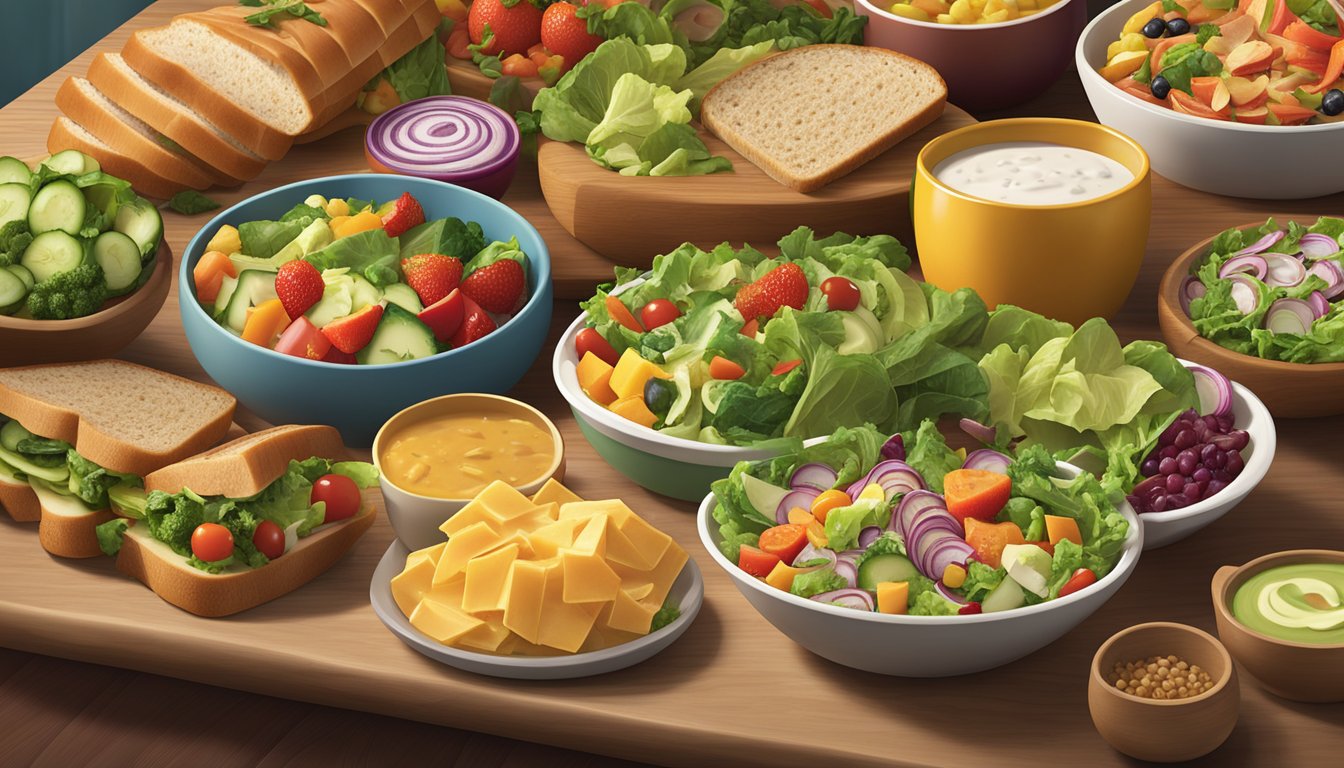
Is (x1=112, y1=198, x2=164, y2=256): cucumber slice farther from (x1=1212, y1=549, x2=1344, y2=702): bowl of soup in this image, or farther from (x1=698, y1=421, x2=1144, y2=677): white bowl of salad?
(x1=1212, y1=549, x2=1344, y2=702): bowl of soup

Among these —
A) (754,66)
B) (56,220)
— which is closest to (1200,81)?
→ (754,66)

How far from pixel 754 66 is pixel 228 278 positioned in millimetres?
1159

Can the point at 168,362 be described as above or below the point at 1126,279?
below

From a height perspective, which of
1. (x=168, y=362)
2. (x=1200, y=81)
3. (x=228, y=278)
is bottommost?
(x=168, y=362)

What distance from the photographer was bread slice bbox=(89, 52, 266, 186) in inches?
120

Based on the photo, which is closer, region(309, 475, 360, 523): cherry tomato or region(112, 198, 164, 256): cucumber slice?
region(309, 475, 360, 523): cherry tomato

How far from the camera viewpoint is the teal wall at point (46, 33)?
16.8 ft

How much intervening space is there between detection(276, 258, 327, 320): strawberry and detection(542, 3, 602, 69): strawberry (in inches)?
38.0

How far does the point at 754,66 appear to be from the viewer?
3.16 metres

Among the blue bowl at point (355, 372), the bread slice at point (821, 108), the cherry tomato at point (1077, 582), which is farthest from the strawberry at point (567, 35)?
the cherry tomato at point (1077, 582)

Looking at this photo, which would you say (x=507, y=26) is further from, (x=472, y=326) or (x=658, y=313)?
(x=658, y=313)

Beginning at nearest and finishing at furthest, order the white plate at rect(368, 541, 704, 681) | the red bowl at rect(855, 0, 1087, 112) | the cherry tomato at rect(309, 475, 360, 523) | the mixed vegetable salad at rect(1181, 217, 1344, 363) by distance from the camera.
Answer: the white plate at rect(368, 541, 704, 681) < the cherry tomato at rect(309, 475, 360, 523) < the mixed vegetable salad at rect(1181, 217, 1344, 363) < the red bowl at rect(855, 0, 1087, 112)

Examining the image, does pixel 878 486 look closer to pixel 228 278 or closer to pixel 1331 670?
pixel 1331 670

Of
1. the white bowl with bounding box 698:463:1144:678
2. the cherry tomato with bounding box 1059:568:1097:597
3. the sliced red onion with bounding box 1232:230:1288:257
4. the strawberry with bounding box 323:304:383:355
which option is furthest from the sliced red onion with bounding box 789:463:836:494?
the sliced red onion with bounding box 1232:230:1288:257
